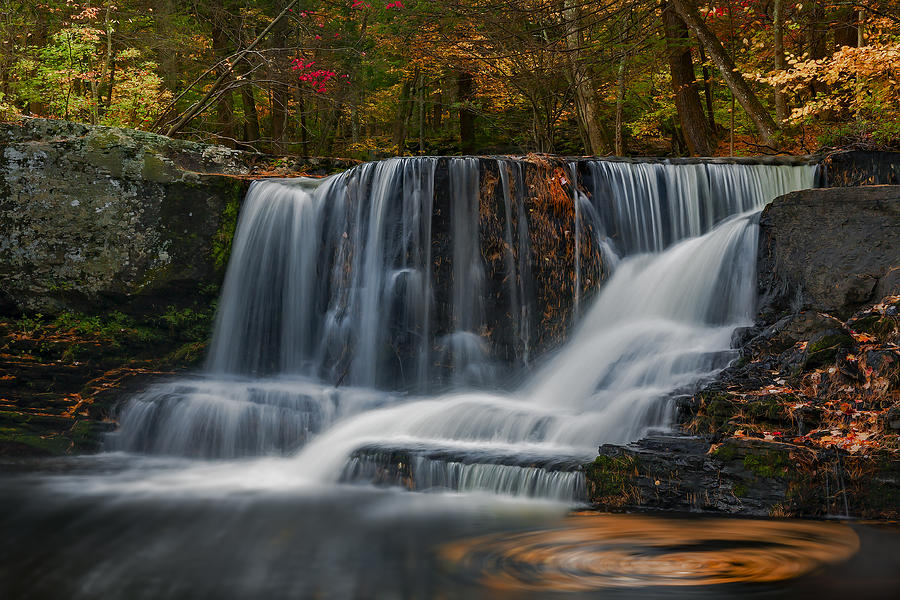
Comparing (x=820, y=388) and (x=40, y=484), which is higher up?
(x=820, y=388)

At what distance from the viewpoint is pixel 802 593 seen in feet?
13.3

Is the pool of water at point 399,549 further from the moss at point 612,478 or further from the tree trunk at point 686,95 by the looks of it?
the tree trunk at point 686,95

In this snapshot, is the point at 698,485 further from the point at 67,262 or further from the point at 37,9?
the point at 37,9

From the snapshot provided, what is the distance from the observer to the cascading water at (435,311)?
25.7 ft

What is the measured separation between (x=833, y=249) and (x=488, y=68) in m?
11.5

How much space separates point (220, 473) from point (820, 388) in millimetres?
5370

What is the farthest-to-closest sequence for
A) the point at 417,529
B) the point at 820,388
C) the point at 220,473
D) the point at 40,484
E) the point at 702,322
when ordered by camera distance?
the point at 702,322 < the point at 220,473 < the point at 40,484 < the point at 820,388 < the point at 417,529

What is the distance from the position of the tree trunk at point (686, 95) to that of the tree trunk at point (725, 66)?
1087mm

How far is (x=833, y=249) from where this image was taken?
7418mm

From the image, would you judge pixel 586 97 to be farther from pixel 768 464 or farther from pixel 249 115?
pixel 768 464

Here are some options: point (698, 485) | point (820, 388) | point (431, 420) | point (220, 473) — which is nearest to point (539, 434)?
point (431, 420)

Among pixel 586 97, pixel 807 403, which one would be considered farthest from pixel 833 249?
pixel 586 97

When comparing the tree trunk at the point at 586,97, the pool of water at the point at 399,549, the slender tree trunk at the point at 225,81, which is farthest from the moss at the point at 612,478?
the slender tree trunk at the point at 225,81

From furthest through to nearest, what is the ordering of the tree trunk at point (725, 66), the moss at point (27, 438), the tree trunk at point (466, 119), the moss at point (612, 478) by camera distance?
1. the tree trunk at point (466, 119)
2. the tree trunk at point (725, 66)
3. the moss at point (27, 438)
4. the moss at point (612, 478)
